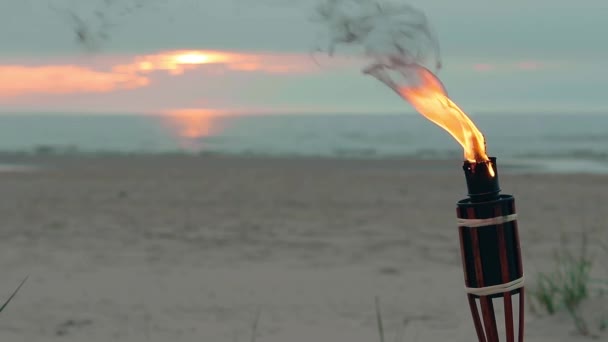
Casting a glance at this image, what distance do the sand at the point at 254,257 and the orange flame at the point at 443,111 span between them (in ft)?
10.1

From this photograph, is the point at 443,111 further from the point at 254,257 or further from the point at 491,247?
the point at 254,257

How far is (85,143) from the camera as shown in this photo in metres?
38.4

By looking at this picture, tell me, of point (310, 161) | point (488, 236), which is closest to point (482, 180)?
point (488, 236)

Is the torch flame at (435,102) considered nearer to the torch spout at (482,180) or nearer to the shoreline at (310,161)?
the torch spout at (482,180)

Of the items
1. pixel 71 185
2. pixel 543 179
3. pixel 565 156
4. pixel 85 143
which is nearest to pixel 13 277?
pixel 71 185

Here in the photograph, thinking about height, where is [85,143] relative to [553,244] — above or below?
above

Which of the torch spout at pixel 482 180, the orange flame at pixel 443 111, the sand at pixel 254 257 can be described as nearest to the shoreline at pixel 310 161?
the sand at pixel 254 257

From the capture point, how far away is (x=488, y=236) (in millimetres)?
2305

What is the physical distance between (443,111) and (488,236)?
1.29 feet

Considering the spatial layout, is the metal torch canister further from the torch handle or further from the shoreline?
the shoreline

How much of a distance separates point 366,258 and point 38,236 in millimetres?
3841

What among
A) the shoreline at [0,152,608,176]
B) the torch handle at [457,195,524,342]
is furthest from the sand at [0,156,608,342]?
the shoreline at [0,152,608,176]

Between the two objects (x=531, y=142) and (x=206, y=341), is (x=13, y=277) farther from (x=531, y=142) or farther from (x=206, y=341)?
(x=531, y=142)

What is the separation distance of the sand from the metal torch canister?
304cm
